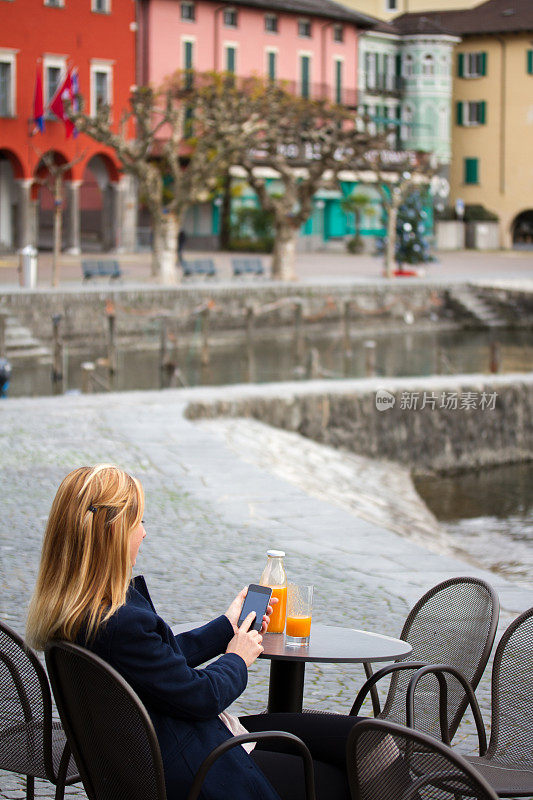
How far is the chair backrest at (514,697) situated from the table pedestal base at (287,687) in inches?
20.6

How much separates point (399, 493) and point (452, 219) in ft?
152

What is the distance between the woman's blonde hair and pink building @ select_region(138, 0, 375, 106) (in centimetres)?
4248

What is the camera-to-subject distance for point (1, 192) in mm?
39062

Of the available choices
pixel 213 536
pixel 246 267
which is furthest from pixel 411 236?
pixel 213 536

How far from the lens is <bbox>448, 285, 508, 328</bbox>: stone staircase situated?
116ft

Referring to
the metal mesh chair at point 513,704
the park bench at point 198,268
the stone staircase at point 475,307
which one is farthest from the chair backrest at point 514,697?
the stone staircase at point 475,307

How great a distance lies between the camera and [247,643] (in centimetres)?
331

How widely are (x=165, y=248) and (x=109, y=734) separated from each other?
28379 mm

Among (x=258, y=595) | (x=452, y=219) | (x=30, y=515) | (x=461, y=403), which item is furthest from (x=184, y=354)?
(x=452, y=219)

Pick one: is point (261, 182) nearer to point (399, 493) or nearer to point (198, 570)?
point (399, 493)

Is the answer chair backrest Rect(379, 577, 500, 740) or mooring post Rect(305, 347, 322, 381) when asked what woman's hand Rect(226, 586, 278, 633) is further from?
mooring post Rect(305, 347, 322, 381)

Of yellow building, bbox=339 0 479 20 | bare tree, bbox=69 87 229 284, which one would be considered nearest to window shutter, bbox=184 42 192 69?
bare tree, bbox=69 87 229 284

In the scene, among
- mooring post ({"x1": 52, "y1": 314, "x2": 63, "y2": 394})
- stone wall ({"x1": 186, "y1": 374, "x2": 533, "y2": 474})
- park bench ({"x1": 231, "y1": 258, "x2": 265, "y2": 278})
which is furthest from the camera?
park bench ({"x1": 231, "y1": 258, "x2": 265, "y2": 278})

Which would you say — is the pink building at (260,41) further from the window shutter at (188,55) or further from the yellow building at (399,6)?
the yellow building at (399,6)
